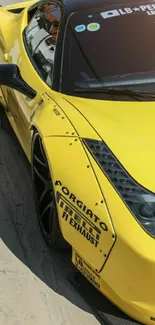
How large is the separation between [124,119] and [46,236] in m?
0.85

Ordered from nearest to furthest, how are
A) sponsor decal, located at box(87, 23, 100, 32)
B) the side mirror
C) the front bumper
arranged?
the front bumper < sponsor decal, located at box(87, 23, 100, 32) < the side mirror

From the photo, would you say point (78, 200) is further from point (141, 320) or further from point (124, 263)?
point (141, 320)

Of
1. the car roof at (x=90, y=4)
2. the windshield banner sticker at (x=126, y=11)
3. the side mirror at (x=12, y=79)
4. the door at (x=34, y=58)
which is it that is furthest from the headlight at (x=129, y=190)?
the car roof at (x=90, y=4)

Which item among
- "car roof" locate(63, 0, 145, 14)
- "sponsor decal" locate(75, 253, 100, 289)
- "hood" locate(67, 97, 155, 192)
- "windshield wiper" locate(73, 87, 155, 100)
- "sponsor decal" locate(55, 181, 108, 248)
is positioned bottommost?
"sponsor decal" locate(75, 253, 100, 289)

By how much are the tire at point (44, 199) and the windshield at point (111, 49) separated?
40cm

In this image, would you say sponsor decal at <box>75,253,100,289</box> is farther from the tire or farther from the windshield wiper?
the windshield wiper

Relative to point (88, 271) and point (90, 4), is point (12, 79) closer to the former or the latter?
point (90, 4)

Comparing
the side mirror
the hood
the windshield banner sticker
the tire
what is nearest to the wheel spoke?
the tire

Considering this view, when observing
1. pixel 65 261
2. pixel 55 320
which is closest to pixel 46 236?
pixel 65 261

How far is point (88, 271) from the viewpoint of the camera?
268 cm

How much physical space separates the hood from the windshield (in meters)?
0.15

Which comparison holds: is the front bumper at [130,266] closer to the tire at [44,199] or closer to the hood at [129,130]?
the hood at [129,130]

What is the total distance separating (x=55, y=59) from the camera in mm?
3463

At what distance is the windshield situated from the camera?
10.7 ft
